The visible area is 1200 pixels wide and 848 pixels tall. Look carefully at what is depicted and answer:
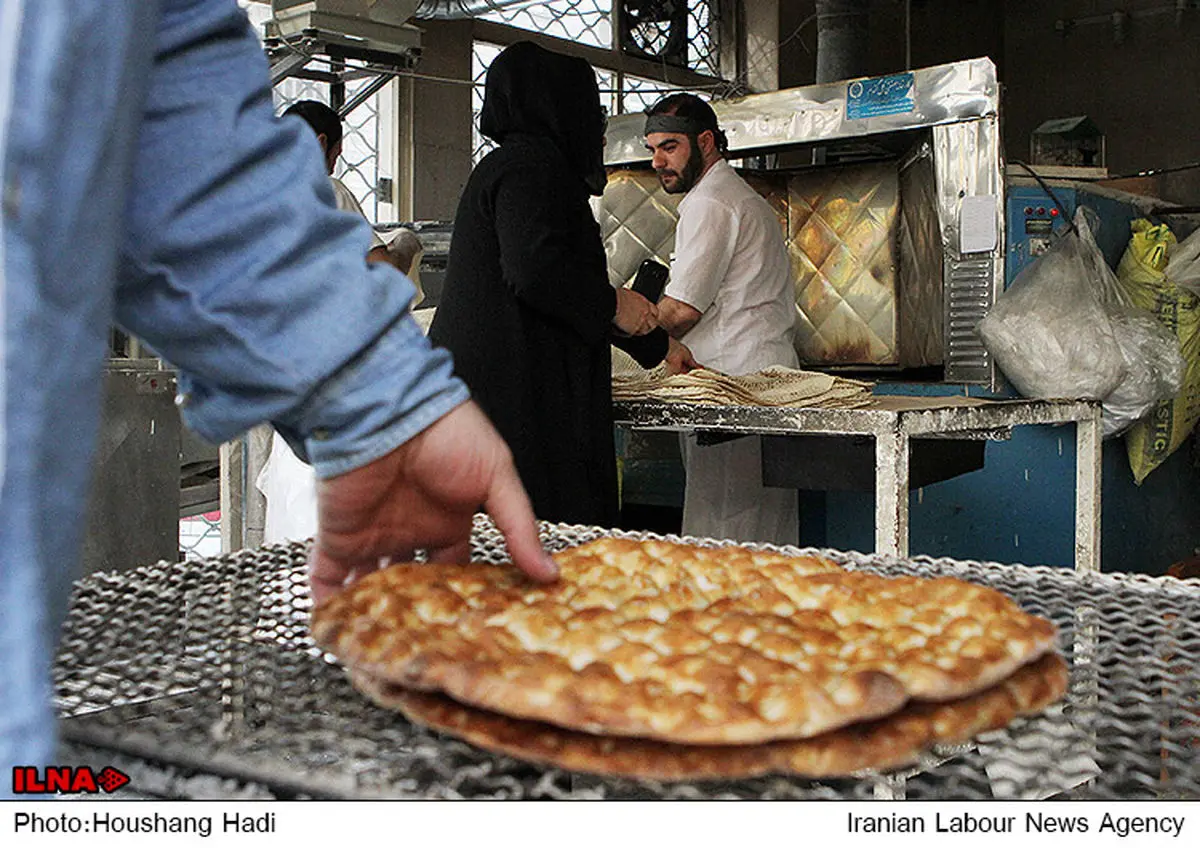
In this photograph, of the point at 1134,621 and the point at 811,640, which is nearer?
the point at 811,640

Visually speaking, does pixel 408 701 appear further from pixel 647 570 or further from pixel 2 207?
pixel 2 207

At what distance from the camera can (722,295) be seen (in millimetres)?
4395

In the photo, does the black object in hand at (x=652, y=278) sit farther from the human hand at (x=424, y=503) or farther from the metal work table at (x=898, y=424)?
the human hand at (x=424, y=503)

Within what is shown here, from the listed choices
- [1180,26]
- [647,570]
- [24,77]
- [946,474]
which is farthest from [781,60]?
[24,77]

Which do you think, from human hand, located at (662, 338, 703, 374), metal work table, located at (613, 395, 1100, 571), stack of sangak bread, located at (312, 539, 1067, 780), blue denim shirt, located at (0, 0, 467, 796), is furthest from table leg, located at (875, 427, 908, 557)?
blue denim shirt, located at (0, 0, 467, 796)

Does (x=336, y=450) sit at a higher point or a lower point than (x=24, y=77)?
lower

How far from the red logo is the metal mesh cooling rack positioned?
0.03m

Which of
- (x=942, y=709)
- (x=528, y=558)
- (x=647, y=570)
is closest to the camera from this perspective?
(x=942, y=709)

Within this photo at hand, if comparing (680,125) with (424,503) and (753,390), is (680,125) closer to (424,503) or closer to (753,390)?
(753,390)

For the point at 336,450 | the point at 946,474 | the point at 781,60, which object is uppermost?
the point at 781,60

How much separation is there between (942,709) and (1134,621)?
0.35m

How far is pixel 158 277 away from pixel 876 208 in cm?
478

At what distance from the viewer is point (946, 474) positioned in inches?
123
